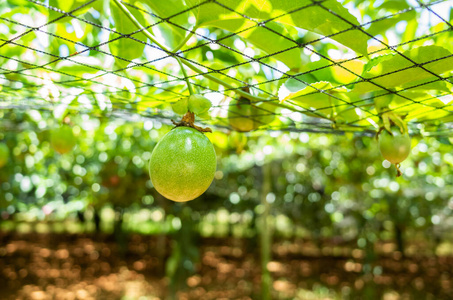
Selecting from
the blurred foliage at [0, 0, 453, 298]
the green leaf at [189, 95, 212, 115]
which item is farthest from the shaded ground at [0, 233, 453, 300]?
the green leaf at [189, 95, 212, 115]

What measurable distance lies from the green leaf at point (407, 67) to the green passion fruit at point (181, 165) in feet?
1.02

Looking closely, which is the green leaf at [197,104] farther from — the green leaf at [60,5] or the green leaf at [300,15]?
the green leaf at [60,5]

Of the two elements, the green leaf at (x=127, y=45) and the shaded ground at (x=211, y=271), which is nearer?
the green leaf at (x=127, y=45)

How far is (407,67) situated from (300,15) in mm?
206

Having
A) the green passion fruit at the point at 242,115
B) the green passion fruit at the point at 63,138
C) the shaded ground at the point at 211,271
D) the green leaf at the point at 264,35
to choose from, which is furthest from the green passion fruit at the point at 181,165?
the shaded ground at the point at 211,271

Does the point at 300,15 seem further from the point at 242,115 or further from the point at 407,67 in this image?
the point at 242,115

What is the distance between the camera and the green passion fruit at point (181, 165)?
2.01 ft

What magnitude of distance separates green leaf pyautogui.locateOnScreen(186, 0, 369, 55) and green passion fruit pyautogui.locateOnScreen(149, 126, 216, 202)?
0.20m

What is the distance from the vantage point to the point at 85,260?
19.1ft

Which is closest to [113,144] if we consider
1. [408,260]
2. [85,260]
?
[85,260]

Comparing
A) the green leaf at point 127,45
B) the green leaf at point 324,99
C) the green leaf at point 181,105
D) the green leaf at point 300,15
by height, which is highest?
the green leaf at point 127,45

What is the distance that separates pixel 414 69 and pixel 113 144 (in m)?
3.89

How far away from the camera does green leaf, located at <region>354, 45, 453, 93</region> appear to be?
60cm

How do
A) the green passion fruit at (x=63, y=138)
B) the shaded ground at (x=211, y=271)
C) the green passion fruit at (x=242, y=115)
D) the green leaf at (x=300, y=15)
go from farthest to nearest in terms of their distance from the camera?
the shaded ground at (x=211, y=271), the green passion fruit at (x=63, y=138), the green passion fruit at (x=242, y=115), the green leaf at (x=300, y=15)
